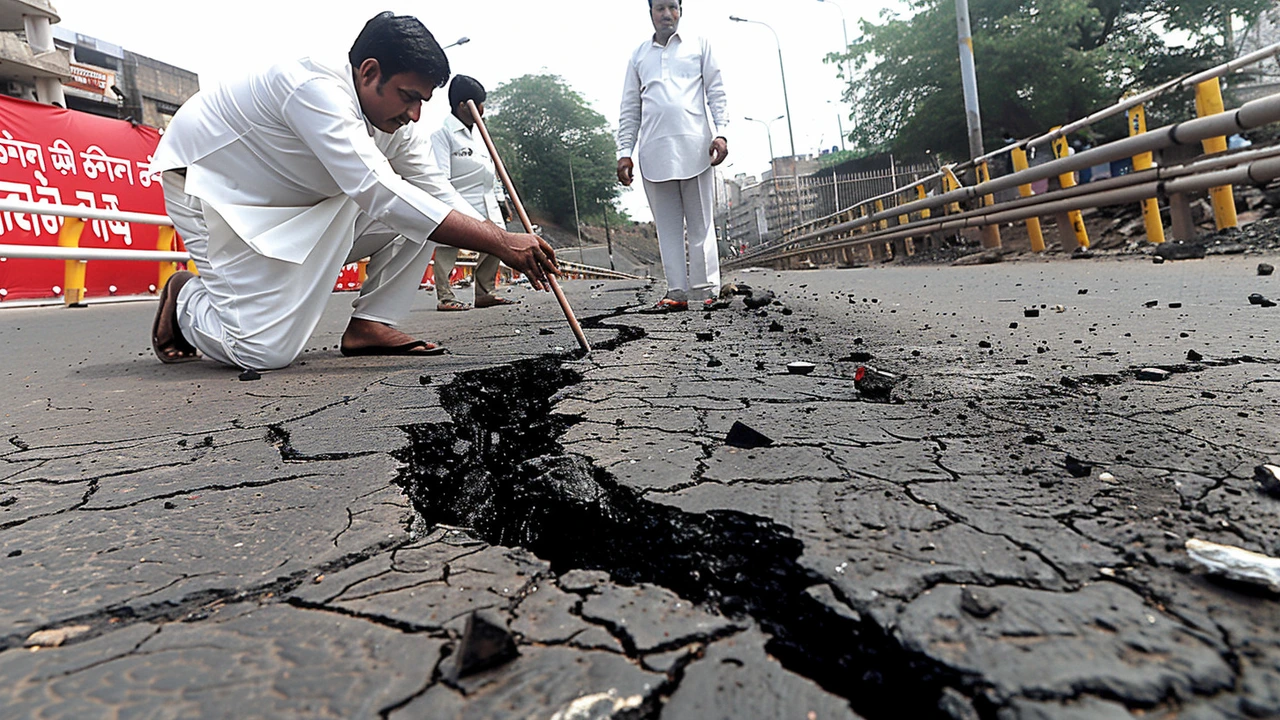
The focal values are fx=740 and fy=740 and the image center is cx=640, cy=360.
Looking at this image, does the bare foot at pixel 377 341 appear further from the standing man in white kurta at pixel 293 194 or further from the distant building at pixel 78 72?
the distant building at pixel 78 72

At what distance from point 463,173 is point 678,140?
225 centimetres

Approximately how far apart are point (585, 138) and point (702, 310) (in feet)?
167

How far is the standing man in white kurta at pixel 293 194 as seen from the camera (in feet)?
8.15

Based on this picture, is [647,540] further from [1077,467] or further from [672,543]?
[1077,467]

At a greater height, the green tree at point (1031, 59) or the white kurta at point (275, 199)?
the green tree at point (1031, 59)

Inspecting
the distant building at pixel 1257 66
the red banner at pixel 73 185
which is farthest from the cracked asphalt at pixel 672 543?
the distant building at pixel 1257 66

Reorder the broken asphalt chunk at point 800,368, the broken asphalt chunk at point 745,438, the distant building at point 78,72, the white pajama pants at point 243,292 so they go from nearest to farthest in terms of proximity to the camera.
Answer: the broken asphalt chunk at point 745,438 → the broken asphalt chunk at point 800,368 → the white pajama pants at point 243,292 → the distant building at point 78,72

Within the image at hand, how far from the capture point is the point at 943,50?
20047 mm

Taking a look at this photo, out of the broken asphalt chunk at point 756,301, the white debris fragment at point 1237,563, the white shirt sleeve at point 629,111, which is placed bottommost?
the white debris fragment at point 1237,563

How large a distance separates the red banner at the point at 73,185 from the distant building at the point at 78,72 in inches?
416

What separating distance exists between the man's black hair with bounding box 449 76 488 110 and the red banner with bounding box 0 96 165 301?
4.17 meters

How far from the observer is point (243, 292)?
2.82 meters

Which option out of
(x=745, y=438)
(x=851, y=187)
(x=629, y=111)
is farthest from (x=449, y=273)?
(x=851, y=187)

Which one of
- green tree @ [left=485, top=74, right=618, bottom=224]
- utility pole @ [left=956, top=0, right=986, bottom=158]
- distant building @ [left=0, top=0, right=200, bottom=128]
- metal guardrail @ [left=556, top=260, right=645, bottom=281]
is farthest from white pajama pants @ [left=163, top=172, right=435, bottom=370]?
green tree @ [left=485, top=74, right=618, bottom=224]
